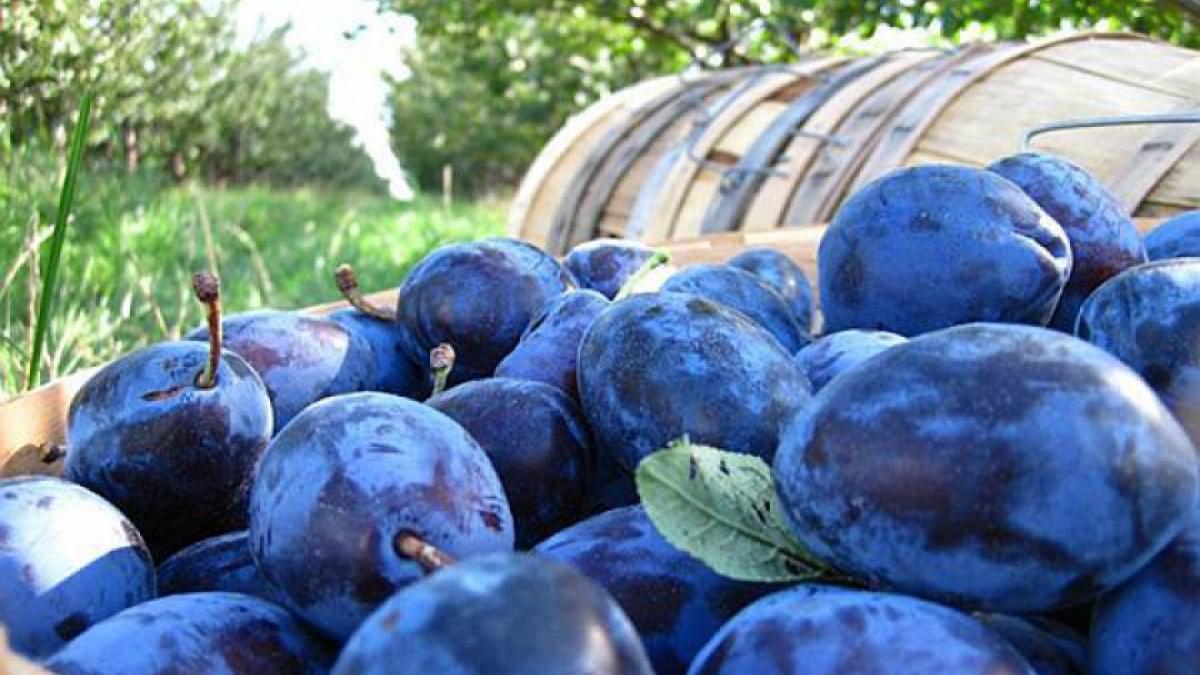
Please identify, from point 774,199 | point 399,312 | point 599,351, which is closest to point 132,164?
point 774,199

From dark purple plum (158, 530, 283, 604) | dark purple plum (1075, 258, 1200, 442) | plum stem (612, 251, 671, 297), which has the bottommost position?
dark purple plum (158, 530, 283, 604)

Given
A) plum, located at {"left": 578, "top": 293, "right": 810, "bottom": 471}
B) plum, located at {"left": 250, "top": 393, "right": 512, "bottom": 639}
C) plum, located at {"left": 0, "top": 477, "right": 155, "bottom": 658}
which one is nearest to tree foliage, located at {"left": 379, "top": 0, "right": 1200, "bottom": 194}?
plum, located at {"left": 578, "top": 293, "right": 810, "bottom": 471}

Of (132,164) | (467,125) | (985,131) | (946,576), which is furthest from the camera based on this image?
(467,125)

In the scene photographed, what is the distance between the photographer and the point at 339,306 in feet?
4.29

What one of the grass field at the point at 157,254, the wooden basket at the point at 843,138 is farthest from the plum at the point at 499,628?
the wooden basket at the point at 843,138

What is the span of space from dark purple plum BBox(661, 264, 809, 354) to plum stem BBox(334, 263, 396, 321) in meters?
0.28

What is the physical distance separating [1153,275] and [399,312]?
0.59 metres

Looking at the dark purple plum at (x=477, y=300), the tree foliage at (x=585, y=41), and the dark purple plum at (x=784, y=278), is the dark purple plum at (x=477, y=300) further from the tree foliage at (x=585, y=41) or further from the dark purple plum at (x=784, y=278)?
the tree foliage at (x=585, y=41)

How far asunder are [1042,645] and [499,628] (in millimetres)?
304

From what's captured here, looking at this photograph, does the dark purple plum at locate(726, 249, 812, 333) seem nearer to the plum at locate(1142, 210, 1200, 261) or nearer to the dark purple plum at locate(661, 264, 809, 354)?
the dark purple plum at locate(661, 264, 809, 354)

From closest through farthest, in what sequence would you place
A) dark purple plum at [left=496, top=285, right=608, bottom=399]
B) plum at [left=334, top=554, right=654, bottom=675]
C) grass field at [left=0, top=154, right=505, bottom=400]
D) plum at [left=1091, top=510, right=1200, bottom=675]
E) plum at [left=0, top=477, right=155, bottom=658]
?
1. plum at [left=334, top=554, right=654, bottom=675]
2. plum at [left=1091, top=510, right=1200, bottom=675]
3. plum at [left=0, top=477, right=155, bottom=658]
4. dark purple plum at [left=496, top=285, right=608, bottom=399]
5. grass field at [left=0, top=154, right=505, bottom=400]

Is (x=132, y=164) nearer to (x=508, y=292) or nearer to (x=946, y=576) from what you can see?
(x=508, y=292)

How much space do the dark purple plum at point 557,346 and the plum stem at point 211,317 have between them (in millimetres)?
211

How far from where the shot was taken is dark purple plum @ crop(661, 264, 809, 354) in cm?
96
